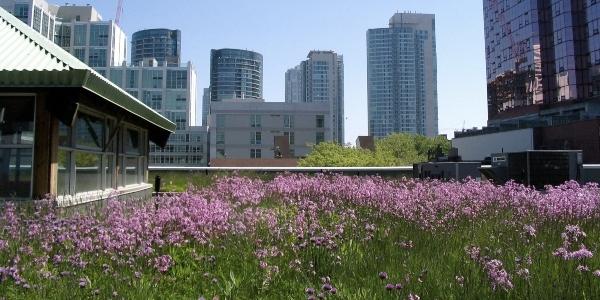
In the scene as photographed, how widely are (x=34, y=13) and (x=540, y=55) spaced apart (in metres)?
132

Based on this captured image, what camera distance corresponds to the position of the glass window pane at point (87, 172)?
11062 millimetres

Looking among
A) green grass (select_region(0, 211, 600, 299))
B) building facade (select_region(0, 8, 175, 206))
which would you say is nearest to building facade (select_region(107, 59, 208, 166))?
building facade (select_region(0, 8, 175, 206))

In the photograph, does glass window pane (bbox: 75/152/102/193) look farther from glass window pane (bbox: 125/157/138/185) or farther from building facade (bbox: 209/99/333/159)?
building facade (bbox: 209/99/333/159)

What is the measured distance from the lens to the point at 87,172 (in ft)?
38.3

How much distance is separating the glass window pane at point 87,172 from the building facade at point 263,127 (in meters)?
Answer: 94.3

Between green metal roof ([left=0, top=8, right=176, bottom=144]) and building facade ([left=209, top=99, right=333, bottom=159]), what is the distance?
3751 inches

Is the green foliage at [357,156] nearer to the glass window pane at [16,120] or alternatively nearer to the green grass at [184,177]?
the green grass at [184,177]

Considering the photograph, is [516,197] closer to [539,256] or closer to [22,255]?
[539,256]

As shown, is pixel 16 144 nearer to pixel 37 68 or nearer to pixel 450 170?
pixel 37 68

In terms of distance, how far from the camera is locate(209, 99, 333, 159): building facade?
4252 inches

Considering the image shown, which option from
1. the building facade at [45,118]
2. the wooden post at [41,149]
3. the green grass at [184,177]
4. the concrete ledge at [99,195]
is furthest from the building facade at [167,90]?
the wooden post at [41,149]

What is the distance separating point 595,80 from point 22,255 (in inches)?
3238

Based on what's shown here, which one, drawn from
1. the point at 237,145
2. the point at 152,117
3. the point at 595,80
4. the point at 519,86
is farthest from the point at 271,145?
the point at 152,117

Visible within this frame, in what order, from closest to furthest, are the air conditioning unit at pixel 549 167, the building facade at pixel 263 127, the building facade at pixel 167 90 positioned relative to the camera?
the air conditioning unit at pixel 549 167
the building facade at pixel 263 127
the building facade at pixel 167 90
